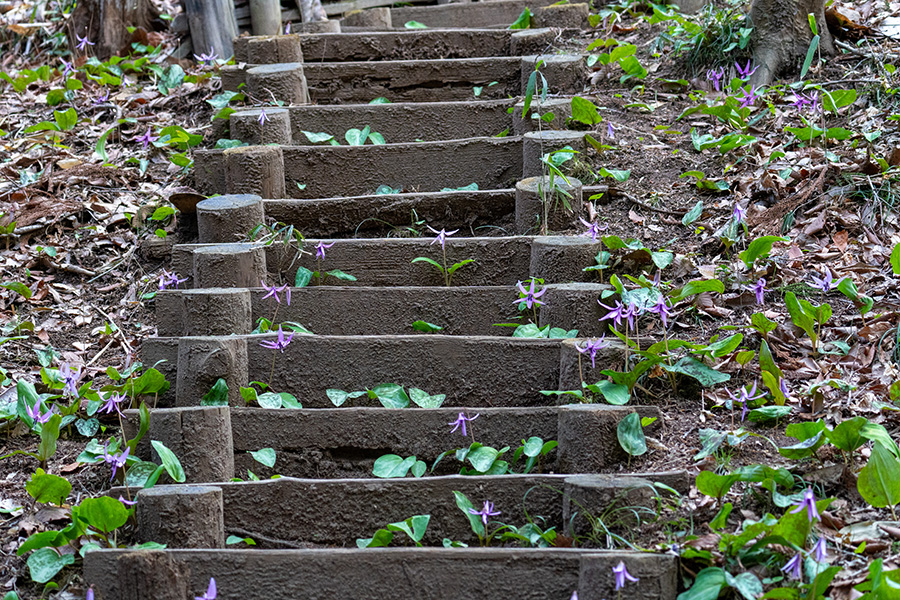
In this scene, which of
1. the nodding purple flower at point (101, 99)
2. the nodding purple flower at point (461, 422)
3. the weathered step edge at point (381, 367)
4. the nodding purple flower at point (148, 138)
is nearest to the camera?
the nodding purple flower at point (461, 422)

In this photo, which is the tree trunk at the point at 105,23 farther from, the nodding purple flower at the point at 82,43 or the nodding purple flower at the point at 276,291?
the nodding purple flower at the point at 276,291

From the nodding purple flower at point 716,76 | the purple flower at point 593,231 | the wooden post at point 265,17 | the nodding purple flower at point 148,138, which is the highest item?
the wooden post at point 265,17

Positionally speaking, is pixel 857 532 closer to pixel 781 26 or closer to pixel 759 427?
pixel 759 427

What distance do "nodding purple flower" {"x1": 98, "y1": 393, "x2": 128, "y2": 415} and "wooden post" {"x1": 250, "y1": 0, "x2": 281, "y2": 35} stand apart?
3.31 m

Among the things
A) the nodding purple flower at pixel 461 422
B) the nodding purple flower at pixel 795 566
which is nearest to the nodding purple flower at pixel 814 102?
the nodding purple flower at pixel 461 422

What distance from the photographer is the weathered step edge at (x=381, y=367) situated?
8.48 feet

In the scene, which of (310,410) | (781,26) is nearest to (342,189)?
(310,410)

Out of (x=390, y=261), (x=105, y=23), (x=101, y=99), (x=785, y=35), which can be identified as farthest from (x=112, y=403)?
(x=105, y=23)

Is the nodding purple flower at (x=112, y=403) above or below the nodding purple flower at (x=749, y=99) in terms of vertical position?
below

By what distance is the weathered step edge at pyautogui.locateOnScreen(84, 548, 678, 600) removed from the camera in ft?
6.38

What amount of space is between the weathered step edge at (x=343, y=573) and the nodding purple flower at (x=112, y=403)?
0.57 metres

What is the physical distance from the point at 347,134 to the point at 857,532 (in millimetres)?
2565

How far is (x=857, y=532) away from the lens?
1888mm

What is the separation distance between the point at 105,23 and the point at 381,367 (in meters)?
3.92
